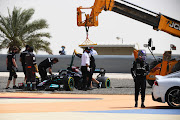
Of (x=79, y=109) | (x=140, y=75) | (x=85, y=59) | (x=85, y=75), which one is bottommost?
(x=79, y=109)

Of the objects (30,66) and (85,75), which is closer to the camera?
(30,66)

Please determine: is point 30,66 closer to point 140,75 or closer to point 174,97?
point 140,75

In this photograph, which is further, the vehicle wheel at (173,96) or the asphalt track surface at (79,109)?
→ the vehicle wheel at (173,96)

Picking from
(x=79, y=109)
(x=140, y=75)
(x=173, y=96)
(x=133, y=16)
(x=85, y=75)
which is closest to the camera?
(x=79, y=109)

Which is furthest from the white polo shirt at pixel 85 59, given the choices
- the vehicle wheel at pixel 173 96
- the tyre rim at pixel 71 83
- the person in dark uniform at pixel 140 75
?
the vehicle wheel at pixel 173 96

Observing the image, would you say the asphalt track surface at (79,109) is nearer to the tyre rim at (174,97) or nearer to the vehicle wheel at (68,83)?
the tyre rim at (174,97)

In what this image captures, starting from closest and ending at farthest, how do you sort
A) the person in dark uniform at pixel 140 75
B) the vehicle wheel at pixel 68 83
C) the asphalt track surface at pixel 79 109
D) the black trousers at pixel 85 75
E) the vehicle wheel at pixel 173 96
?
the asphalt track surface at pixel 79 109 → the vehicle wheel at pixel 173 96 → the person in dark uniform at pixel 140 75 → the vehicle wheel at pixel 68 83 → the black trousers at pixel 85 75

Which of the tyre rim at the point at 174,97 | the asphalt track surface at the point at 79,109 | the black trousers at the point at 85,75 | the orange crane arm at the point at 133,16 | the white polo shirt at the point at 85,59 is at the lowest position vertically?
the asphalt track surface at the point at 79,109

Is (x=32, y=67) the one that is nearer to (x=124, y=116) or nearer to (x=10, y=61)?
(x=10, y=61)

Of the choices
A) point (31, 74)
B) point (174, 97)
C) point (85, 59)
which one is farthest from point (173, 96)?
point (31, 74)

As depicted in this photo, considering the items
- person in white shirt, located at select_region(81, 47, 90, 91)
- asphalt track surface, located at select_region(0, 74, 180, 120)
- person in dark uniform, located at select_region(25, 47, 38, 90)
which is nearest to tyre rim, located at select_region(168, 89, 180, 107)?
asphalt track surface, located at select_region(0, 74, 180, 120)

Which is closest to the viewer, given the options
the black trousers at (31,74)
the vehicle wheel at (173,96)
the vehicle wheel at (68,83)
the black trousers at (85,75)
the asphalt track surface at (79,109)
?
the asphalt track surface at (79,109)

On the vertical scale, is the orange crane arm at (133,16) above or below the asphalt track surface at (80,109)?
above

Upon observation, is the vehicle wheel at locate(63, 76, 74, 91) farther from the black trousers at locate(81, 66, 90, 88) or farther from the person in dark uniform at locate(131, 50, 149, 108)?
the person in dark uniform at locate(131, 50, 149, 108)
